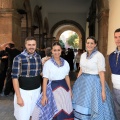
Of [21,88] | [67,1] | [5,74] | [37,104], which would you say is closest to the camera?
[21,88]

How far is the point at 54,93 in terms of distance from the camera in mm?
3588

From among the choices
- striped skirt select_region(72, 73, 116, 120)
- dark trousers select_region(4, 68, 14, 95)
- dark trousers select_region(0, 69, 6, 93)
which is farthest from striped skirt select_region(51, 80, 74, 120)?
dark trousers select_region(0, 69, 6, 93)

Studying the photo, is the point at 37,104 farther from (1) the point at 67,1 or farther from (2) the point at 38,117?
(1) the point at 67,1

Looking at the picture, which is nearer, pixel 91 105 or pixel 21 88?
pixel 21 88

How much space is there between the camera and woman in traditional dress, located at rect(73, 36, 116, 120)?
374cm

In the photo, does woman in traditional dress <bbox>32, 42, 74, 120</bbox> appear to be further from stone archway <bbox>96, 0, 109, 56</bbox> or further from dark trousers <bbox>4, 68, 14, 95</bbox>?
stone archway <bbox>96, 0, 109, 56</bbox>

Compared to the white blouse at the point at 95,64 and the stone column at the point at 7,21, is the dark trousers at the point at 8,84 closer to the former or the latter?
the stone column at the point at 7,21

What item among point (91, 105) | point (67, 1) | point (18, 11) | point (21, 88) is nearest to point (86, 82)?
point (91, 105)

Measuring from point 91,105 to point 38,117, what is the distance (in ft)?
2.53

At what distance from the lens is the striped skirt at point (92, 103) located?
3.73 meters

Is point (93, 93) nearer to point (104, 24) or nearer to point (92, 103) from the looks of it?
point (92, 103)

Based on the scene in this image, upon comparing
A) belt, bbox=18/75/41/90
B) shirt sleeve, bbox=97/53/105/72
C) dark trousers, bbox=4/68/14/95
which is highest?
shirt sleeve, bbox=97/53/105/72

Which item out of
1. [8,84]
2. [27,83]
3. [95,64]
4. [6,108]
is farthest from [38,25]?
[27,83]

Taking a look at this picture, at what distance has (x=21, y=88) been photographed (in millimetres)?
3176
